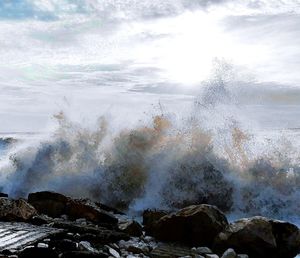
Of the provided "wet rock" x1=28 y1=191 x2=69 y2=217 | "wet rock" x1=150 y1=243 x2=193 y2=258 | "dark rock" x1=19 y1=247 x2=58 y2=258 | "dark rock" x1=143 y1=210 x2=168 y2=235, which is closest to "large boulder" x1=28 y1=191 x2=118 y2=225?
"wet rock" x1=28 y1=191 x2=69 y2=217

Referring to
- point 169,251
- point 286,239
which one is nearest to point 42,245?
point 169,251

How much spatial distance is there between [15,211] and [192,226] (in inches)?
127

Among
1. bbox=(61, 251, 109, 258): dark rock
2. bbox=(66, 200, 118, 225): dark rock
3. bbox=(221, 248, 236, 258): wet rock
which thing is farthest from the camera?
bbox=(66, 200, 118, 225): dark rock

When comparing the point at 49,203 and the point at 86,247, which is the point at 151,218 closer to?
the point at 49,203

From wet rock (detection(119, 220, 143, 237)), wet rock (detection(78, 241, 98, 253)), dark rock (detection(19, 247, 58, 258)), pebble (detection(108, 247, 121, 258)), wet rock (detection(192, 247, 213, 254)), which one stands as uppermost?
dark rock (detection(19, 247, 58, 258))

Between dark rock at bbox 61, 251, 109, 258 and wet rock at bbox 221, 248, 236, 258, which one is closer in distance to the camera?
dark rock at bbox 61, 251, 109, 258

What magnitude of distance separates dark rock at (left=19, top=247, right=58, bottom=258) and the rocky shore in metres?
0.18

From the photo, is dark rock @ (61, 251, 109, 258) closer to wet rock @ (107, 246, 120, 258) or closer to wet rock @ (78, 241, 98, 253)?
wet rock @ (78, 241, 98, 253)

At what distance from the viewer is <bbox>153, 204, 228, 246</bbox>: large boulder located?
8.39m

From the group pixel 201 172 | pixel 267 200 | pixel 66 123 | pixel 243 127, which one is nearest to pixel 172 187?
pixel 201 172

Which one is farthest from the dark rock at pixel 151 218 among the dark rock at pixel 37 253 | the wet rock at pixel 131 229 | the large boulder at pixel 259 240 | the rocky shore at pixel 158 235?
the dark rock at pixel 37 253

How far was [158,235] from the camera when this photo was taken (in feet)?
28.7

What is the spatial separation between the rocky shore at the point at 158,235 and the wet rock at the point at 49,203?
79 cm

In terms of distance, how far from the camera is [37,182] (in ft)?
49.7
